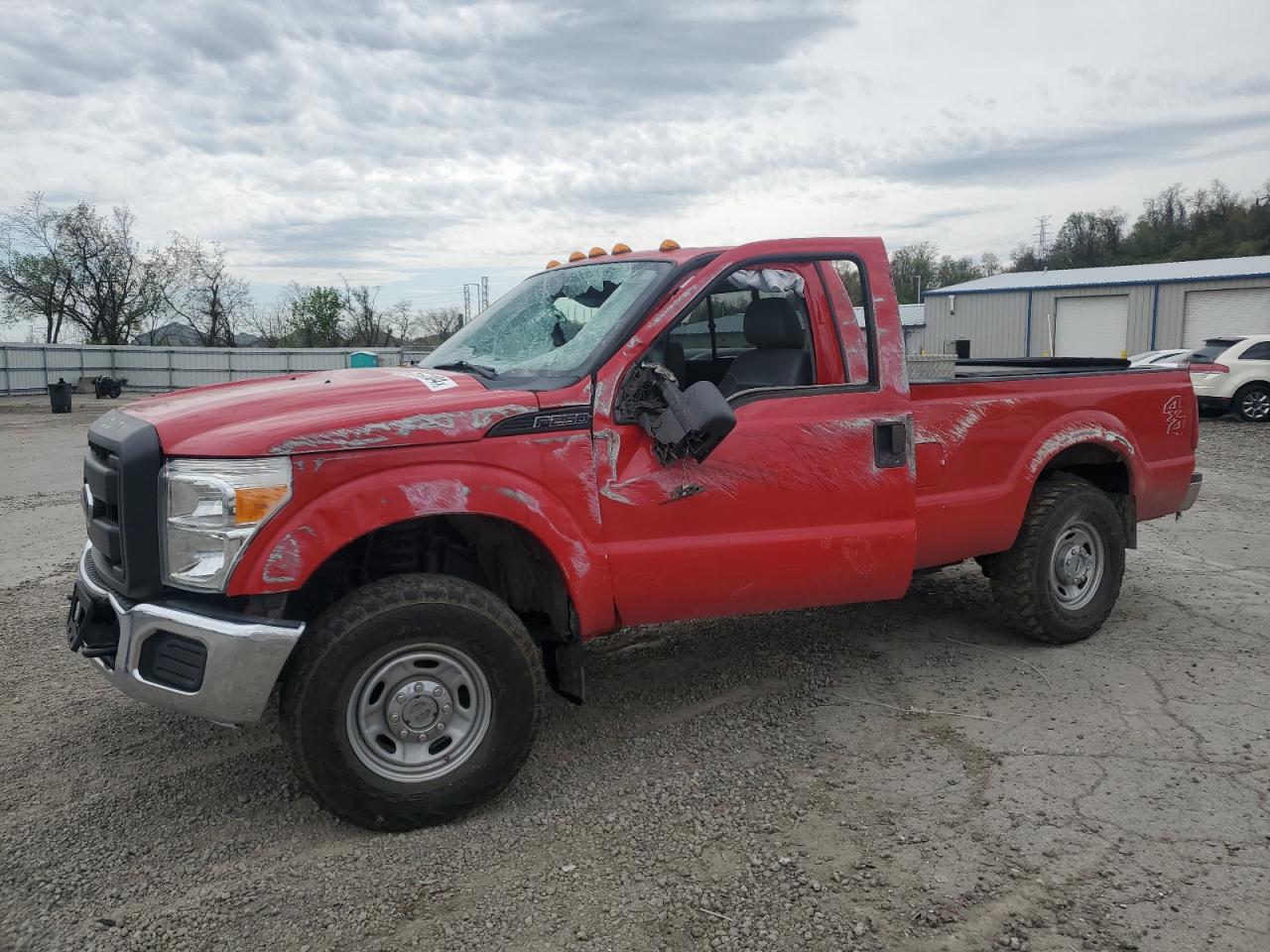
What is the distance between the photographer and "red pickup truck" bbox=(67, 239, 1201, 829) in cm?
323

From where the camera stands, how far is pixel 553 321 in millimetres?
4332

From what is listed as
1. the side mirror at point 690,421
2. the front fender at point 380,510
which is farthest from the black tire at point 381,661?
the side mirror at point 690,421

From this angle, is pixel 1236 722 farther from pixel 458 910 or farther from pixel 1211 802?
pixel 458 910

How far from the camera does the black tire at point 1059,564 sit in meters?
5.20

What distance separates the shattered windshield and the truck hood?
322 mm

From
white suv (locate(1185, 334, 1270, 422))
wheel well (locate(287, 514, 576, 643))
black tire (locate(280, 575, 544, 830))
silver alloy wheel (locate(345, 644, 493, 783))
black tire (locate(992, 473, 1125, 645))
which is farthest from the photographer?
white suv (locate(1185, 334, 1270, 422))

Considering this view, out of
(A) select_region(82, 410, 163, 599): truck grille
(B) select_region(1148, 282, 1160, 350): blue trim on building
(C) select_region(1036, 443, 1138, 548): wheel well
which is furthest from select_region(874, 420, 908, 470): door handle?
(B) select_region(1148, 282, 1160, 350): blue trim on building

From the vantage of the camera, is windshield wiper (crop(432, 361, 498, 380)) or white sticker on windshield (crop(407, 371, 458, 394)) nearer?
white sticker on windshield (crop(407, 371, 458, 394))

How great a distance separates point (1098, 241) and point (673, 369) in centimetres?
7927

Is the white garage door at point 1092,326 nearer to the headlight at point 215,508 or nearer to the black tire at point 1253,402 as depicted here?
the black tire at point 1253,402

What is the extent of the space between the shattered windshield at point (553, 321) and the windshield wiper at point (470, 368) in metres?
0.02

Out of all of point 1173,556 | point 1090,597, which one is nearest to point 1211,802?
point 1090,597

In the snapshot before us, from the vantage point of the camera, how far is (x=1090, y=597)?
547 cm

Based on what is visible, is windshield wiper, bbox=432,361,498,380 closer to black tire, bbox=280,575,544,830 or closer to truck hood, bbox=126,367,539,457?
truck hood, bbox=126,367,539,457
